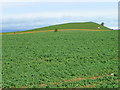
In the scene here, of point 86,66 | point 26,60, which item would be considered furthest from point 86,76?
point 26,60

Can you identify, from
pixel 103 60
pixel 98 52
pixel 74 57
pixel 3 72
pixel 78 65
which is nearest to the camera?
pixel 3 72

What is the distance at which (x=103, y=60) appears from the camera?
19.7 metres

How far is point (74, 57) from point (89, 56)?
5.47ft

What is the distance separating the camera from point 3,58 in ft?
72.5

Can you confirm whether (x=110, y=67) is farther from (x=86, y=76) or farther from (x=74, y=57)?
(x=74, y=57)

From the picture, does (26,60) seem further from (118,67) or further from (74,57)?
(118,67)

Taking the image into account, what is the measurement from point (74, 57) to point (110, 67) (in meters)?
4.93

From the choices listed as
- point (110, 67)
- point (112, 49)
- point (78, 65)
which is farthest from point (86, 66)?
point (112, 49)

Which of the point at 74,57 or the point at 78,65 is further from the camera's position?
the point at 74,57

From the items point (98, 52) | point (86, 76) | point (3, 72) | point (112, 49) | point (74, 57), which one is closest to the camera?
point (86, 76)

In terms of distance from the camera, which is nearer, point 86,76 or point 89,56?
point 86,76

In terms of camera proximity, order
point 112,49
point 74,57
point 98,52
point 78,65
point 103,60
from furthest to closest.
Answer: point 112,49 → point 98,52 → point 74,57 → point 103,60 → point 78,65

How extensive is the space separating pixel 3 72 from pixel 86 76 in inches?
266

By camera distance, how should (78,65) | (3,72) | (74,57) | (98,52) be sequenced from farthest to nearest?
(98,52)
(74,57)
(78,65)
(3,72)
